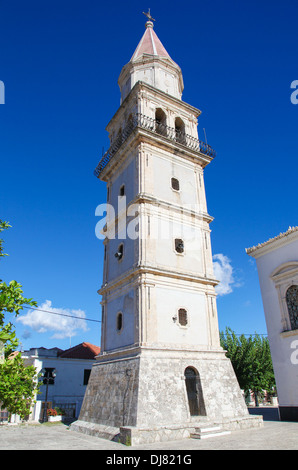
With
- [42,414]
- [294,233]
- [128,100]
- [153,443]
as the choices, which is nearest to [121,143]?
[128,100]

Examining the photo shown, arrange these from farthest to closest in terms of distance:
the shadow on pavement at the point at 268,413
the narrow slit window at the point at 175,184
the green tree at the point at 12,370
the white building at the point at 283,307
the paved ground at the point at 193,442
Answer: the narrow slit window at the point at 175,184 < the shadow on pavement at the point at 268,413 < the white building at the point at 283,307 < the paved ground at the point at 193,442 < the green tree at the point at 12,370

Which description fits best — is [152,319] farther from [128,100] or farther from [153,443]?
[128,100]

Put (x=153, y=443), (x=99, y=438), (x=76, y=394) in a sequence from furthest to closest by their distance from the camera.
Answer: (x=76, y=394), (x=99, y=438), (x=153, y=443)

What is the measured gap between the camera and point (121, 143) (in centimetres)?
2116

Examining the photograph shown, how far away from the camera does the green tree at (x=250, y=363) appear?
27.2m

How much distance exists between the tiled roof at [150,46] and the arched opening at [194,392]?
67.3 feet

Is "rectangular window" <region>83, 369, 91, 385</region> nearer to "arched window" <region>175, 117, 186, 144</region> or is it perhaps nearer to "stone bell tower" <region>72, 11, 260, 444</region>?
"stone bell tower" <region>72, 11, 260, 444</region>

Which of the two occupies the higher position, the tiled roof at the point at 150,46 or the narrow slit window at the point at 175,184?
the tiled roof at the point at 150,46

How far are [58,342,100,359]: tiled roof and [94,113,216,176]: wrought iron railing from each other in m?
15.1

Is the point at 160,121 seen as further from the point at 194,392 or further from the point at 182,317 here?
the point at 194,392

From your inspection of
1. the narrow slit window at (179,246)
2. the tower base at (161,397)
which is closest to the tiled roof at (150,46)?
the narrow slit window at (179,246)

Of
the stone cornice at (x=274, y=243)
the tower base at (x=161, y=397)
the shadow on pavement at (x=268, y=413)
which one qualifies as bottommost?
the shadow on pavement at (x=268, y=413)

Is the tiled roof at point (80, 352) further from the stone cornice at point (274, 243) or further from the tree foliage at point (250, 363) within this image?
the stone cornice at point (274, 243)

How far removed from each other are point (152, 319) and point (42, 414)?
12.9 m
